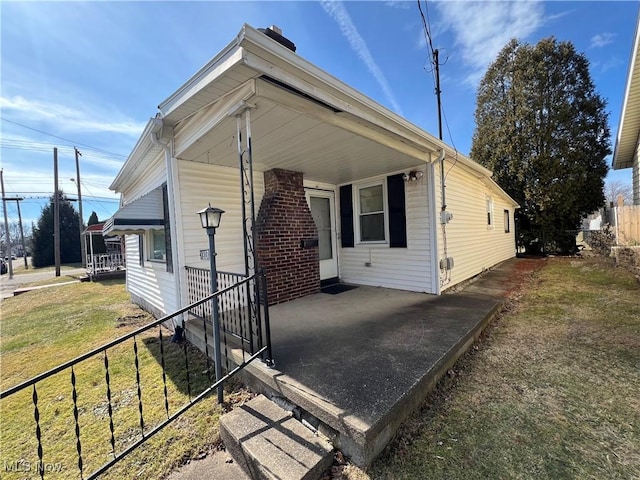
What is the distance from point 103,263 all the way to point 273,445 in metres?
15.8

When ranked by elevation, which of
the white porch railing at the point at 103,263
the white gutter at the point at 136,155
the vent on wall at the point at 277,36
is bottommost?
the white porch railing at the point at 103,263

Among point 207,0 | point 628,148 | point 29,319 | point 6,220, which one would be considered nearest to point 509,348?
point 207,0

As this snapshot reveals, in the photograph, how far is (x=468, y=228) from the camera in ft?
23.0

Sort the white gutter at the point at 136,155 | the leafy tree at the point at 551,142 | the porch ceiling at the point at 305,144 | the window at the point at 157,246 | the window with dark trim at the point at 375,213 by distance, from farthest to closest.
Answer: the leafy tree at the point at 551,142
the window with dark trim at the point at 375,213
the window at the point at 157,246
the white gutter at the point at 136,155
the porch ceiling at the point at 305,144

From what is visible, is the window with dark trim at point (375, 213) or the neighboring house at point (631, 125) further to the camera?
the neighboring house at point (631, 125)

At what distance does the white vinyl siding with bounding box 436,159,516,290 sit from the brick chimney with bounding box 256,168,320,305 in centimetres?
259

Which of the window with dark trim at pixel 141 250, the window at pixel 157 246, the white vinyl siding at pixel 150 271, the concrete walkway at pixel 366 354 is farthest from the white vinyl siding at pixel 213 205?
the window with dark trim at pixel 141 250

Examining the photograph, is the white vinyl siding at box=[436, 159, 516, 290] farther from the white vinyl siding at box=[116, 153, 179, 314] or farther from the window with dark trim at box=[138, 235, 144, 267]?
the window with dark trim at box=[138, 235, 144, 267]

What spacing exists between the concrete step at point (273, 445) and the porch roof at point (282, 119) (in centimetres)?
271

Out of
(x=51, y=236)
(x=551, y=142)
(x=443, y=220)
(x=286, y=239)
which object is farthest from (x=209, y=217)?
(x=51, y=236)

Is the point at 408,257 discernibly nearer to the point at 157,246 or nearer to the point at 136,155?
the point at 157,246

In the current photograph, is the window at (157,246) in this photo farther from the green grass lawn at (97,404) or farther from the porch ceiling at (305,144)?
the porch ceiling at (305,144)

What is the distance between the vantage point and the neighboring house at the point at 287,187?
8.72ft

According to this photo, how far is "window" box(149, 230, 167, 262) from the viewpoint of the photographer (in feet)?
16.9
